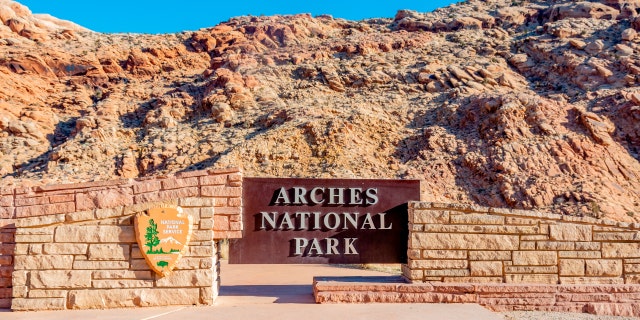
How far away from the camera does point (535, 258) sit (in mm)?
8898

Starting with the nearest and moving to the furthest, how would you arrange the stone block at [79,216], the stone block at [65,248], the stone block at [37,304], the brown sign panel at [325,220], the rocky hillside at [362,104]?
1. the stone block at [37,304]
2. the stone block at [65,248]
3. the stone block at [79,216]
4. the brown sign panel at [325,220]
5. the rocky hillside at [362,104]

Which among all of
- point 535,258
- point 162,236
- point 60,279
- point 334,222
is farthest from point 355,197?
point 60,279

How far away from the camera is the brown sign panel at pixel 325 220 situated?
909 cm

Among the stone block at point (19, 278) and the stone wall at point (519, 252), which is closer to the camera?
the stone block at point (19, 278)

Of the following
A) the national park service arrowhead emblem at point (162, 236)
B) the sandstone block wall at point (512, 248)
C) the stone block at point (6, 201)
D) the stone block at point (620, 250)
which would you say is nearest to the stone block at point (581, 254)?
the sandstone block wall at point (512, 248)

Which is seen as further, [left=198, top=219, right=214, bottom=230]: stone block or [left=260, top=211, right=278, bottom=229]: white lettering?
[left=260, top=211, right=278, bottom=229]: white lettering

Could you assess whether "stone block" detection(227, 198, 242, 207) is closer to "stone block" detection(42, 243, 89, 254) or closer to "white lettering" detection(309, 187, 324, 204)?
"white lettering" detection(309, 187, 324, 204)

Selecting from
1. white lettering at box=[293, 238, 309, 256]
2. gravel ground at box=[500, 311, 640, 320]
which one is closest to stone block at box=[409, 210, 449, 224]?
gravel ground at box=[500, 311, 640, 320]

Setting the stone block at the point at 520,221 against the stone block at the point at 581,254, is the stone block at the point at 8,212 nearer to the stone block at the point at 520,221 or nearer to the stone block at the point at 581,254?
the stone block at the point at 520,221

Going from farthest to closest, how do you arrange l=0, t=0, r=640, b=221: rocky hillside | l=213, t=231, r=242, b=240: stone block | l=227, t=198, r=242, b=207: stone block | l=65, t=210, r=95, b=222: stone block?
l=0, t=0, r=640, b=221: rocky hillside, l=227, t=198, r=242, b=207: stone block, l=213, t=231, r=242, b=240: stone block, l=65, t=210, r=95, b=222: stone block

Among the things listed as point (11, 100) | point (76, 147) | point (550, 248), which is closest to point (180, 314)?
point (550, 248)

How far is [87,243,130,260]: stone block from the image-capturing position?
26.8ft

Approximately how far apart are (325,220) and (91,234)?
3734mm

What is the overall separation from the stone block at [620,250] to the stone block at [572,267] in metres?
0.45
